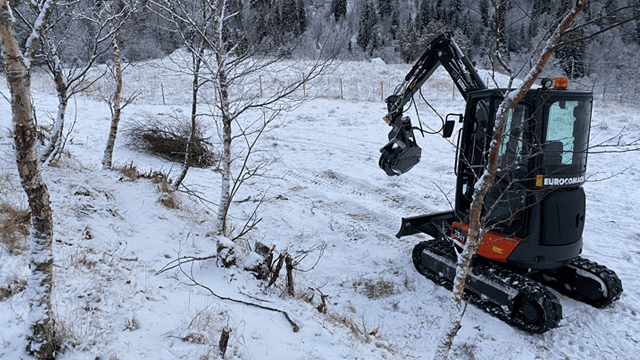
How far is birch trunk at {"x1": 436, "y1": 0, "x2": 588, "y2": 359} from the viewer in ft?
7.35

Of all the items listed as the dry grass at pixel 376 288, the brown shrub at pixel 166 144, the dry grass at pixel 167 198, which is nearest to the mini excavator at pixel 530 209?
the dry grass at pixel 376 288

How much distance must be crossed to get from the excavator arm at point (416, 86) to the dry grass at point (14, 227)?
461 centimetres

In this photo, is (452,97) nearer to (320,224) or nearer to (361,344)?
(320,224)

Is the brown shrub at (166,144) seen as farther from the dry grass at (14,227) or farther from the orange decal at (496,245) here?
the orange decal at (496,245)

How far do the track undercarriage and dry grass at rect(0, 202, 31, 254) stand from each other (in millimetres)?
4926

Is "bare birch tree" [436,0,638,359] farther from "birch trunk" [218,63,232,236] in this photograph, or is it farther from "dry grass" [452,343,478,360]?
"birch trunk" [218,63,232,236]

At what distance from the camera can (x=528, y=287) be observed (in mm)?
4203

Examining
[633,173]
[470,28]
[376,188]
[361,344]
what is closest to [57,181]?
[361,344]

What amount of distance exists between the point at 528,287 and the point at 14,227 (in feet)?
18.9

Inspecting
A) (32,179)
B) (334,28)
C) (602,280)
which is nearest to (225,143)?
(334,28)

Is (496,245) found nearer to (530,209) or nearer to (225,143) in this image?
(530,209)

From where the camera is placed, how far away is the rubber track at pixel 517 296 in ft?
13.4

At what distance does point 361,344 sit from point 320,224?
140 inches

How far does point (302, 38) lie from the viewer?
4.77 metres
